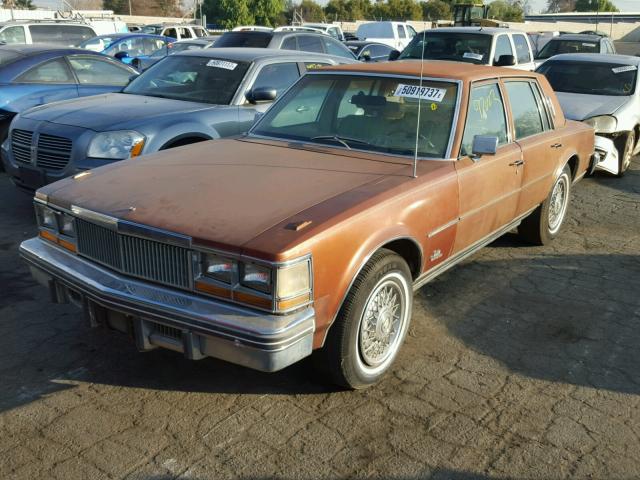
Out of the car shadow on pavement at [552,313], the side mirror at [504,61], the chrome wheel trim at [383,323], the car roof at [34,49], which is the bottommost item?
the car shadow on pavement at [552,313]

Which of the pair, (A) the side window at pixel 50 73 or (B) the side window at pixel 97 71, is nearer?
(A) the side window at pixel 50 73

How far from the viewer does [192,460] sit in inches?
120

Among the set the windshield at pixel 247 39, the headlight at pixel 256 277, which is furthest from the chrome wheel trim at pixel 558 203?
the windshield at pixel 247 39

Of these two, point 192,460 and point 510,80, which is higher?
point 510,80

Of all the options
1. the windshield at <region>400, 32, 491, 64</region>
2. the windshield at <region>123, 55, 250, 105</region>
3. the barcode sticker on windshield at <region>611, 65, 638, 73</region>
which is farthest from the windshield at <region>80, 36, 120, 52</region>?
the barcode sticker on windshield at <region>611, 65, 638, 73</region>

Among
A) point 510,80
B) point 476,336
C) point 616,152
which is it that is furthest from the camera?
point 616,152

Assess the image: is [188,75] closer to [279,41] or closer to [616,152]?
[279,41]

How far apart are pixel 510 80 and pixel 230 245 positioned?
3.22 metres

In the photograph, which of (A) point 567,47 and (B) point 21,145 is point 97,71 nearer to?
(B) point 21,145

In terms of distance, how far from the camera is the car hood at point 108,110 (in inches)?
243

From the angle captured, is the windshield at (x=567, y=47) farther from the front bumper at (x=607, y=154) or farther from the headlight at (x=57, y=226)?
the headlight at (x=57, y=226)

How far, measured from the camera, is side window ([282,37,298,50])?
1159 centimetres

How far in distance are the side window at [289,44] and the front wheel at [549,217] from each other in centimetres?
669

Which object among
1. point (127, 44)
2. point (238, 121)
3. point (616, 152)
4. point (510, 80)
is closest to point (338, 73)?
point (510, 80)
